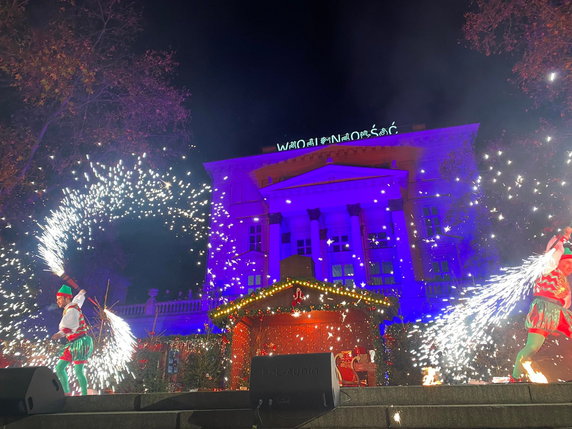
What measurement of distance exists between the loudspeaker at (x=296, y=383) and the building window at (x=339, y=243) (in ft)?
68.4

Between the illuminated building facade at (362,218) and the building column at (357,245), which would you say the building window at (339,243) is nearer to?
the illuminated building facade at (362,218)

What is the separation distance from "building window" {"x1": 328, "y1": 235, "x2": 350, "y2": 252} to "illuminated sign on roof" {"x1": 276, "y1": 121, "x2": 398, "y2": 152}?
7.00m

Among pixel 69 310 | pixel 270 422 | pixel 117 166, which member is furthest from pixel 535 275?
pixel 117 166

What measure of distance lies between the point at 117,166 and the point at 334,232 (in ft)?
50.5

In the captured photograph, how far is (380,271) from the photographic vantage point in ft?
79.8

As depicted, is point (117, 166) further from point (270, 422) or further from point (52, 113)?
point (270, 422)

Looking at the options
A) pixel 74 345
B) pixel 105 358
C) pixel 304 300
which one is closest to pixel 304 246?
pixel 304 300

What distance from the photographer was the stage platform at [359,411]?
4316 mm

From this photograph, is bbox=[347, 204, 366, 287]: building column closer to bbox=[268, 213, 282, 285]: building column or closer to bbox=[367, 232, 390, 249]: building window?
bbox=[367, 232, 390, 249]: building window

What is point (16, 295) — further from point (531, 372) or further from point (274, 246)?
point (531, 372)

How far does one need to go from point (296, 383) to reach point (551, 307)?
17.8ft

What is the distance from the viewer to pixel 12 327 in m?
18.7

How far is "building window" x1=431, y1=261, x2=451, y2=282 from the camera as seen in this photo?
23.3 metres

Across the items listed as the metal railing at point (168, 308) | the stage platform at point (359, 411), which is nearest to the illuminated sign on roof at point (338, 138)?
the metal railing at point (168, 308)
